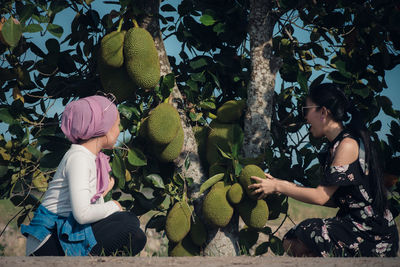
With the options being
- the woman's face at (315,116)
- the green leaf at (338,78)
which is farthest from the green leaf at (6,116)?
the green leaf at (338,78)

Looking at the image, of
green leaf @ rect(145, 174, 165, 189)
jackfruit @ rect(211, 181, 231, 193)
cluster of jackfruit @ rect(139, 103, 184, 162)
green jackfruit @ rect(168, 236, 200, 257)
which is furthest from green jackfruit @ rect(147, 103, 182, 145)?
green jackfruit @ rect(168, 236, 200, 257)

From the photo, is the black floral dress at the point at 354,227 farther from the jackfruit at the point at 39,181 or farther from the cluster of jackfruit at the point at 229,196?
the jackfruit at the point at 39,181

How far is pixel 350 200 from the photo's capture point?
181 centimetres

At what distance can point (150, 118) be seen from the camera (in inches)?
78.8

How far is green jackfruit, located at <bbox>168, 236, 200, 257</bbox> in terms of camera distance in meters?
2.16

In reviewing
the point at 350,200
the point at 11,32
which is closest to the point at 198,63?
the point at 11,32

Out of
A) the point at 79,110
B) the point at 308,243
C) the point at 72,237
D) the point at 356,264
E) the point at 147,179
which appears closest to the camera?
the point at 356,264

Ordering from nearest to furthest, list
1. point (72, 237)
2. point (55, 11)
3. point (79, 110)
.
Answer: point (72, 237) < point (79, 110) < point (55, 11)

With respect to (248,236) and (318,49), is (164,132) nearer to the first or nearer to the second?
(248,236)

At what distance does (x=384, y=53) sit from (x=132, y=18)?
126 cm

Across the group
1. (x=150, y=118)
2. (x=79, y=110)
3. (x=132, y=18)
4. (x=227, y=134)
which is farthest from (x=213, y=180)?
(x=132, y=18)

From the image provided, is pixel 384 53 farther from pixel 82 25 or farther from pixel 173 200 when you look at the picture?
pixel 82 25

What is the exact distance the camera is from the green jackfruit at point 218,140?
2164 millimetres

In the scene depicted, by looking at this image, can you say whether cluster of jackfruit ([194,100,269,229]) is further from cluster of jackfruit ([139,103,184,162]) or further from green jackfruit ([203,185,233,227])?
cluster of jackfruit ([139,103,184,162])
